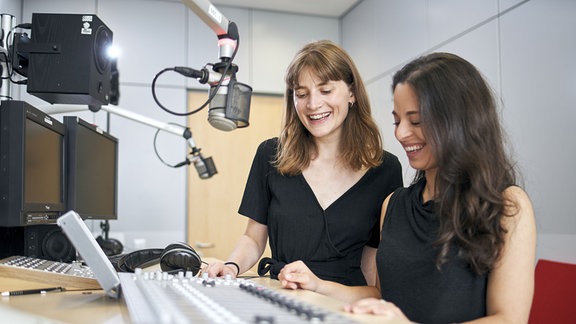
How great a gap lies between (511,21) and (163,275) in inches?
98.5

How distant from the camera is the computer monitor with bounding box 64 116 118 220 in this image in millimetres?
1864

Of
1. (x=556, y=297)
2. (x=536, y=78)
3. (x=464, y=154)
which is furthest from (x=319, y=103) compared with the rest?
(x=536, y=78)

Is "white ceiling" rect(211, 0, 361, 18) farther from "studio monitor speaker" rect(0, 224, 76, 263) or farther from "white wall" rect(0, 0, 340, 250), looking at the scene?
"studio monitor speaker" rect(0, 224, 76, 263)

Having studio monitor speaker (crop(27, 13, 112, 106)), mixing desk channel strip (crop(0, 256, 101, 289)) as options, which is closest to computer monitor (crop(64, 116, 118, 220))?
studio monitor speaker (crop(27, 13, 112, 106))

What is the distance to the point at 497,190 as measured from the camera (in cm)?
108

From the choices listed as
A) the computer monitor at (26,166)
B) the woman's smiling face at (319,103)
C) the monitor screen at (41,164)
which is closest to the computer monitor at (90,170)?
the monitor screen at (41,164)

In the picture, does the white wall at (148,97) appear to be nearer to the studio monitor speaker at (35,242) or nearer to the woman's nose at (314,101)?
the studio monitor speaker at (35,242)

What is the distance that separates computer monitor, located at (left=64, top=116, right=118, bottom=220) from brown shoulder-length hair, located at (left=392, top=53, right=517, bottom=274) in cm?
Result: 119

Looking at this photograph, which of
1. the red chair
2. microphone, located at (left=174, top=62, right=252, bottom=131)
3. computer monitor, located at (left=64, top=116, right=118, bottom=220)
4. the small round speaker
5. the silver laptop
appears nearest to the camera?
the silver laptop

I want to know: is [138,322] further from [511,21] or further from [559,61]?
[511,21]

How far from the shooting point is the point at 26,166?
1.41 meters

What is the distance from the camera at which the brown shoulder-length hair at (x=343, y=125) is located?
155 cm

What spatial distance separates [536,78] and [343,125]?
5.01 ft

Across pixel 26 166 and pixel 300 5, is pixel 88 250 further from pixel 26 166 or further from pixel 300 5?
pixel 300 5
